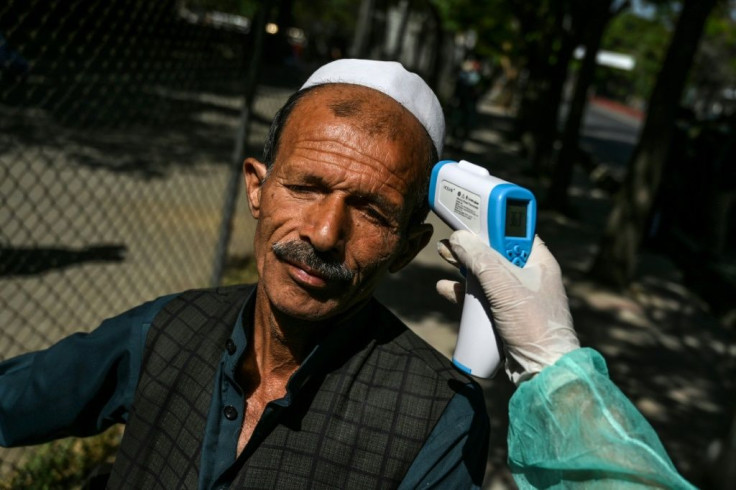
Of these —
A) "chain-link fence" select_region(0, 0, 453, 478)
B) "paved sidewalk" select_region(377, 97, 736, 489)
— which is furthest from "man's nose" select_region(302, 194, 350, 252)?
"paved sidewalk" select_region(377, 97, 736, 489)

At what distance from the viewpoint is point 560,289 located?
140cm

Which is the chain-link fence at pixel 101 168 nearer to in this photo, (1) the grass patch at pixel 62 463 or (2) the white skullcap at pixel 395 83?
(1) the grass patch at pixel 62 463

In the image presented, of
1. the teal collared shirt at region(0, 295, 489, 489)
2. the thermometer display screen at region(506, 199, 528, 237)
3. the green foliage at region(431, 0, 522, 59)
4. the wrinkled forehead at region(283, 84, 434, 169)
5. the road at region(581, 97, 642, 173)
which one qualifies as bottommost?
the road at region(581, 97, 642, 173)

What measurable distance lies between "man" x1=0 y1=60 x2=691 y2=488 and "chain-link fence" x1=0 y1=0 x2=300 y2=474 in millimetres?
1459

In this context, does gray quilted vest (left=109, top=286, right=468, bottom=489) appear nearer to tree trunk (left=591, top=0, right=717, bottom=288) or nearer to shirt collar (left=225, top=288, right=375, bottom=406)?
shirt collar (left=225, top=288, right=375, bottom=406)

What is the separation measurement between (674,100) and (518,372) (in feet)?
21.5

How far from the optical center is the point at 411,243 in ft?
5.84

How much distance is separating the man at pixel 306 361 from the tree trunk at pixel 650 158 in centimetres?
618

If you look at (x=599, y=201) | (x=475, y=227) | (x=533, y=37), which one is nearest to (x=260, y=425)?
(x=475, y=227)

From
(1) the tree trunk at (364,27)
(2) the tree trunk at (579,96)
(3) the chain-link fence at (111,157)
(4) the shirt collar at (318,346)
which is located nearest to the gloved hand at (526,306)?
(4) the shirt collar at (318,346)

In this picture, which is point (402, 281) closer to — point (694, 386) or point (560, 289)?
point (694, 386)

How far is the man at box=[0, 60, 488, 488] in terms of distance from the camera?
59.5 inches

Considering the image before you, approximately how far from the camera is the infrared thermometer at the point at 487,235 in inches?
57.0

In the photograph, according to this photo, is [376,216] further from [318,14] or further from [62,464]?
[318,14]
